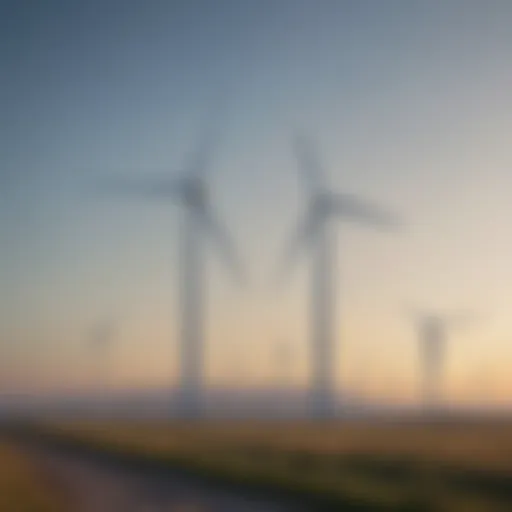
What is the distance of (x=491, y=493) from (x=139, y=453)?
19536 millimetres

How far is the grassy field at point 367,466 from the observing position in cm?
2333

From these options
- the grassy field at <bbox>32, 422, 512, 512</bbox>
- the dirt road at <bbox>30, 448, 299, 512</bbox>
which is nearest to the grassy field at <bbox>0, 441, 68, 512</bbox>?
the dirt road at <bbox>30, 448, 299, 512</bbox>

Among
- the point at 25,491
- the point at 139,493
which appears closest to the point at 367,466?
the point at 139,493

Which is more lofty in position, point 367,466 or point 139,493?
point 367,466

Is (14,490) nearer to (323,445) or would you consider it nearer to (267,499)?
(267,499)

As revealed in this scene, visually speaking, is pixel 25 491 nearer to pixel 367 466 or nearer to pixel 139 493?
pixel 139 493

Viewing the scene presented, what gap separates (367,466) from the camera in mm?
32188

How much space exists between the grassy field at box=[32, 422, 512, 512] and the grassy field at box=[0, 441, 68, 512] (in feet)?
18.0

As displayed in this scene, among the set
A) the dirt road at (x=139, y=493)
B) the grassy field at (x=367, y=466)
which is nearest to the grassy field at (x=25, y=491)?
the dirt road at (x=139, y=493)

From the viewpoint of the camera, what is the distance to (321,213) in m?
Answer: 45.9

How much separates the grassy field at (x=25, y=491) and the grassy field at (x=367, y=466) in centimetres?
549

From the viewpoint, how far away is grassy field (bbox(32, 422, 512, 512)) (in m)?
23.3

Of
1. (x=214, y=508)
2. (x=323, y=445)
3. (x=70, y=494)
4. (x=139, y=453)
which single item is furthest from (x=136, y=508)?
(x=323, y=445)

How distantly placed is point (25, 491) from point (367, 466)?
1234 centimetres
